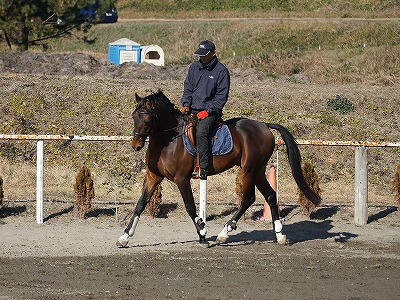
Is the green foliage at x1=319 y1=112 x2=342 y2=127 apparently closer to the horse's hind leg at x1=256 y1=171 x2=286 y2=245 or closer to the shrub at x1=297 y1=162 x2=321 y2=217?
the shrub at x1=297 y1=162 x2=321 y2=217

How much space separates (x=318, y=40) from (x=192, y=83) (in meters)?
35.2

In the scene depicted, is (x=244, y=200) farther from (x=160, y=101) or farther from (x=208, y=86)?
(x=160, y=101)

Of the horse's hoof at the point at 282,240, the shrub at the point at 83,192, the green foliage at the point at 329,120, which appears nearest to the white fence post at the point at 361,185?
the horse's hoof at the point at 282,240

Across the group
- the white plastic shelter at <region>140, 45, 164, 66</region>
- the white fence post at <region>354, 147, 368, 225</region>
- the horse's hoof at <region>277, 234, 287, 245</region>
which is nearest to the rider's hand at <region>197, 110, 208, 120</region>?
the horse's hoof at <region>277, 234, 287, 245</region>

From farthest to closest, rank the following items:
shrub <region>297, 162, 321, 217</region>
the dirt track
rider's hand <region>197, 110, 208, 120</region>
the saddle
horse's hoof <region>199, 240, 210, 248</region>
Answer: shrub <region>297, 162, 321, 217</region>
horse's hoof <region>199, 240, 210, 248</region>
the saddle
rider's hand <region>197, 110, 208, 120</region>
the dirt track

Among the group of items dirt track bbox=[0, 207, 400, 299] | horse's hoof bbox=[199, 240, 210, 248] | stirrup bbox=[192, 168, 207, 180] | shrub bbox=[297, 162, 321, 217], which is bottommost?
dirt track bbox=[0, 207, 400, 299]

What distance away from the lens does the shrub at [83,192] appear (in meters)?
13.9

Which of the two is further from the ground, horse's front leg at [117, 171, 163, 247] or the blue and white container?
the blue and white container

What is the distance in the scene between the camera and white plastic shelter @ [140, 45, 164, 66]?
35.6 meters

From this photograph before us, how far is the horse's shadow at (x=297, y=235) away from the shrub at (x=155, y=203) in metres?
1.80

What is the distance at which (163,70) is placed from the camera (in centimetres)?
3053

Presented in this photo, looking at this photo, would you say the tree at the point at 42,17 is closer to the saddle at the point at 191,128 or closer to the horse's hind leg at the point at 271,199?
the horse's hind leg at the point at 271,199

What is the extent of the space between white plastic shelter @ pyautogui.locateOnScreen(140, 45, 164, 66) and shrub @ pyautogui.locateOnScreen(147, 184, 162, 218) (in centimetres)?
2153

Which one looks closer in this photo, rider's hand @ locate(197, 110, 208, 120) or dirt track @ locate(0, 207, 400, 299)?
dirt track @ locate(0, 207, 400, 299)
